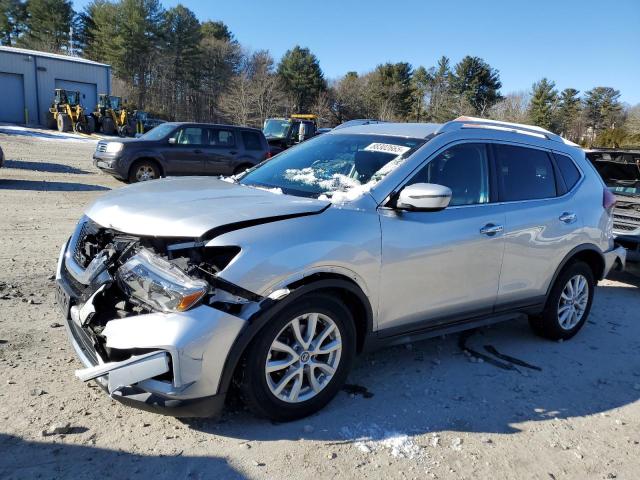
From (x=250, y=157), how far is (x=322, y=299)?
11.8 metres

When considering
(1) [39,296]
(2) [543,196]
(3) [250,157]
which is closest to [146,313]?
(1) [39,296]

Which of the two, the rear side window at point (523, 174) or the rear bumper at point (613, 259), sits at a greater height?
the rear side window at point (523, 174)

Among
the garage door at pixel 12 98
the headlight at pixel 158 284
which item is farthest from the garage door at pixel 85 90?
the headlight at pixel 158 284

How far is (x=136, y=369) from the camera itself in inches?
101

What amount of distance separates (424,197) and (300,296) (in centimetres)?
103

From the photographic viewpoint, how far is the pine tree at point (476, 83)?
207 feet

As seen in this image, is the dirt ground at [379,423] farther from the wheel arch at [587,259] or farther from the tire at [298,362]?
the wheel arch at [587,259]

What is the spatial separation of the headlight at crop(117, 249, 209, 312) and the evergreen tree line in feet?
155

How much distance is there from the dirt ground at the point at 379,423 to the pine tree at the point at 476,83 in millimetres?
63300

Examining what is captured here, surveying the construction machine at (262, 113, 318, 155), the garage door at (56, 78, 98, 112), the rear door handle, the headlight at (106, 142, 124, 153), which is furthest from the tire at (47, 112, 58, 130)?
the rear door handle

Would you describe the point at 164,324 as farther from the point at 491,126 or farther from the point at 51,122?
the point at 51,122

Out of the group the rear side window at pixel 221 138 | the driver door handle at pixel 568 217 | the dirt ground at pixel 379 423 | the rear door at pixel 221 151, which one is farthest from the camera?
the rear side window at pixel 221 138

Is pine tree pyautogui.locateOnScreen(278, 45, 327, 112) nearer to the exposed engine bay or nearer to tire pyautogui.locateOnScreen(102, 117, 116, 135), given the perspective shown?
tire pyautogui.locateOnScreen(102, 117, 116, 135)

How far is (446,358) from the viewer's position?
422 centimetres
